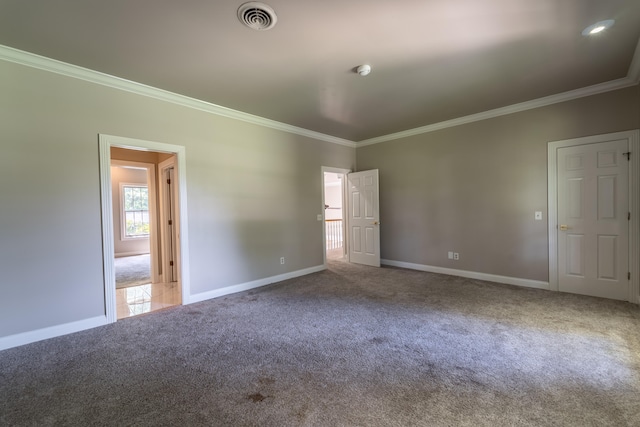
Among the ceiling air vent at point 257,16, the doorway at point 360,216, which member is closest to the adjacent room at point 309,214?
the ceiling air vent at point 257,16

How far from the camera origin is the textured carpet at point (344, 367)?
1730mm

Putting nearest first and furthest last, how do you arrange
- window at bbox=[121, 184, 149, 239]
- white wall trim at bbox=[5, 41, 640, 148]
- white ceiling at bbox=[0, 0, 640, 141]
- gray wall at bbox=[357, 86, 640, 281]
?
white ceiling at bbox=[0, 0, 640, 141]
white wall trim at bbox=[5, 41, 640, 148]
gray wall at bbox=[357, 86, 640, 281]
window at bbox=[121, 184, 149, 239]

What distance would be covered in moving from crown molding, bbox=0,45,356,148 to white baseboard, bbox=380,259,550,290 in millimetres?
3500

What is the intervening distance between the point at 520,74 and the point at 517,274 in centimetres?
289

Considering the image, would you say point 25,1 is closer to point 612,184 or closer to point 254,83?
point 254,83

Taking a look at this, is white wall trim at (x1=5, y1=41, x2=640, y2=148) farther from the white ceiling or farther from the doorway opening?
the doorway opening

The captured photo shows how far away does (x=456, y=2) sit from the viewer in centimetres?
207

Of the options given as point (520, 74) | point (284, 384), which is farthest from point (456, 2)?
point (284, 384)

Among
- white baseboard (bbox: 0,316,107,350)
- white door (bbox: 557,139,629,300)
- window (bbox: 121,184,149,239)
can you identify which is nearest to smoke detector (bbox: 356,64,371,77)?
white door (bbox: 557,139,629,300)

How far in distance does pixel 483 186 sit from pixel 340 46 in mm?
3435

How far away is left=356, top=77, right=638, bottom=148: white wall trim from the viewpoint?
3494mm

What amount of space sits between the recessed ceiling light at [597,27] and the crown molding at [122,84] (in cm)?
385

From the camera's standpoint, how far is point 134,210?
27.5 feet

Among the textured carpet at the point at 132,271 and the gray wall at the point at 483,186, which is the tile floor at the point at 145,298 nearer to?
the textured carpet at the point at 132,271
